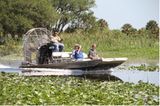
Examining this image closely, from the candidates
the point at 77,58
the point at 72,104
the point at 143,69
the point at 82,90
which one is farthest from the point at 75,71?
the point at 72,104

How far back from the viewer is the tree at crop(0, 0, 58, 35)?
50812mm

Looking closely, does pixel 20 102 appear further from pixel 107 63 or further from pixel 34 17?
pixel 34 17

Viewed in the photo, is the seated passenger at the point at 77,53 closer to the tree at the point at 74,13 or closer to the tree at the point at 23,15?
the tree at the point at 23,15

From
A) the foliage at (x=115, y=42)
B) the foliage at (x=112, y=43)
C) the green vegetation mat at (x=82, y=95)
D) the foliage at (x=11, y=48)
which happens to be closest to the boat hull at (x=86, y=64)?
the green vegetation mat at (x=82, y=95)

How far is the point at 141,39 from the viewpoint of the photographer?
44.3 m

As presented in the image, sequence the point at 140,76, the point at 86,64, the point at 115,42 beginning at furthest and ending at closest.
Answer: the point at 115,42, the point at 86,64, the point at 140,76

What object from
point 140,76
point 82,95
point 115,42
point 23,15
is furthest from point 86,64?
point 23,15

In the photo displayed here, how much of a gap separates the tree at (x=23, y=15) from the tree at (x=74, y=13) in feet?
38.4

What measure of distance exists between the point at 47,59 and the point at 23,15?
3075cm

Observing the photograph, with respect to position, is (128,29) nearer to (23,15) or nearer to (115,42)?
(23,15)

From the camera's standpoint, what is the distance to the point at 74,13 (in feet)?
223

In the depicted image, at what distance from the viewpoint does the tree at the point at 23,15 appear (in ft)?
167

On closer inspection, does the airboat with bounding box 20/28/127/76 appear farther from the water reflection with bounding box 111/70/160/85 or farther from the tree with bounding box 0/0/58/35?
the tree with bounding box 0/0/58/35

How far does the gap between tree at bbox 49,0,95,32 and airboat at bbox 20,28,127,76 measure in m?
43.1
